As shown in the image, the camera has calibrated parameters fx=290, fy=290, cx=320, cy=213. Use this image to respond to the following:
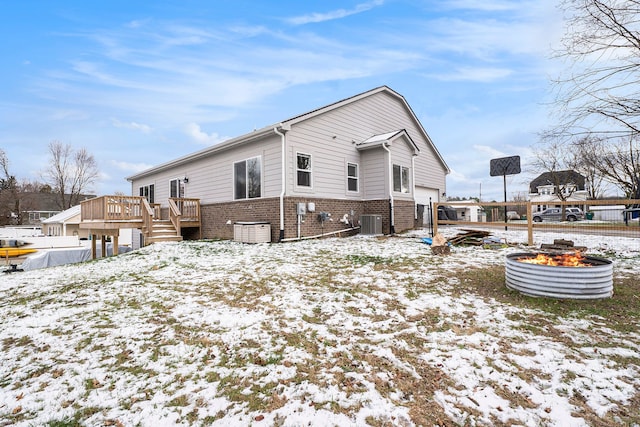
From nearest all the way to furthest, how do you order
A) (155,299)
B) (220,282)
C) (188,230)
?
1. (155,299)
2. (220,282)
3. (188,230)

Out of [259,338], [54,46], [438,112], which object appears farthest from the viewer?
[438,112]

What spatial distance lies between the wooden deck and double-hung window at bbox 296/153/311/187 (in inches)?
225

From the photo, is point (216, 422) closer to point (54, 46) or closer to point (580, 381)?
point (580, 381)

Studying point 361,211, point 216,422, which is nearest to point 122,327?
point 216,422

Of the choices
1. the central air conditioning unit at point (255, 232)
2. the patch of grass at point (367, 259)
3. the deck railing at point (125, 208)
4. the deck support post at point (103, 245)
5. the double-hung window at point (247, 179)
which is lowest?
the deck support post at point (103, 245)

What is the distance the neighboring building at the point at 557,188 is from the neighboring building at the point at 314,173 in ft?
21.1

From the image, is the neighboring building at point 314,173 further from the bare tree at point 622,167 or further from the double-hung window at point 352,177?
the bare tree at point 622,167

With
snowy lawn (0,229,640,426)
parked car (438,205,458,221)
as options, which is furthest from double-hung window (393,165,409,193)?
snowy lawn (0,229,640,426)

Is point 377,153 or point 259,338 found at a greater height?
point 377,153

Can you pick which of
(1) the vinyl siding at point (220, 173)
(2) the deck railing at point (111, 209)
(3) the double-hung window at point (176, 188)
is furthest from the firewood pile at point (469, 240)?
(3) the double-hung window at point (176, 188)

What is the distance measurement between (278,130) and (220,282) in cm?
641

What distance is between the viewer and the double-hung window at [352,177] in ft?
41.7

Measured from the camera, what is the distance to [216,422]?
1.98 metres

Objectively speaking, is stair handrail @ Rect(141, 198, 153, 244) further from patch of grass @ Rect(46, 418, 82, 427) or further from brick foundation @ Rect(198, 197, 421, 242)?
patch of grass @ Rect(46, 418, 82, 427)
